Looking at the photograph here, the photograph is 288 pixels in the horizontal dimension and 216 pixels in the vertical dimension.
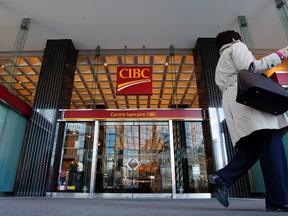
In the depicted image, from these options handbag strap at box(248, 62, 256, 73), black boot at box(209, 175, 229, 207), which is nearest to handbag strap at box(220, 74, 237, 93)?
A: handbag strap at box(248, 62, 256, 73)

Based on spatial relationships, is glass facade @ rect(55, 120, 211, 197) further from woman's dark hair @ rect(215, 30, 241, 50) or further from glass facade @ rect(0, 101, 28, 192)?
woman's dark hair @ rect(215, 30, 241, 50)

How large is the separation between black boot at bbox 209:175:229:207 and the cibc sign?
466 centimetres

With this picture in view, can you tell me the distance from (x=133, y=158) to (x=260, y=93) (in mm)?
4699

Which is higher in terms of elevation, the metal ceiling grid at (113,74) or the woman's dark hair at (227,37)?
the metal ceiling grid at (113,74)

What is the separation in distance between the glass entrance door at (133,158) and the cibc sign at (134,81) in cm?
90

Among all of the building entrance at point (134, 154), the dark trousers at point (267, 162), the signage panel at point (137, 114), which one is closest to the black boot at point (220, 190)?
the dark trousers at point (267, 162)

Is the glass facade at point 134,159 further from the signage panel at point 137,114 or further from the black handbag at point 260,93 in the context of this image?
the black handbag at point 260,93

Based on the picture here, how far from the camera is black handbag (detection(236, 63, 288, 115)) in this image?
1.45 m

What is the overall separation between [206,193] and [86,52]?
18.4 ft

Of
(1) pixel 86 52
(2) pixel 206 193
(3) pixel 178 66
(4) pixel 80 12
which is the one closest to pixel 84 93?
(1) pixel 86 52

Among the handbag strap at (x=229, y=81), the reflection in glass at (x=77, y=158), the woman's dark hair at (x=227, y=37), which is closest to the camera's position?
the handbag strap at (x=229, y=81)

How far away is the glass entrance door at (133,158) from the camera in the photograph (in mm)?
5465

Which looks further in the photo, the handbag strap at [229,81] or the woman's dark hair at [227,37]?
the woman's dark hair at [227,37]

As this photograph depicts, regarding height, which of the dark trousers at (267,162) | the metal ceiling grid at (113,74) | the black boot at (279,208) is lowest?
the black boot at (279,208)
